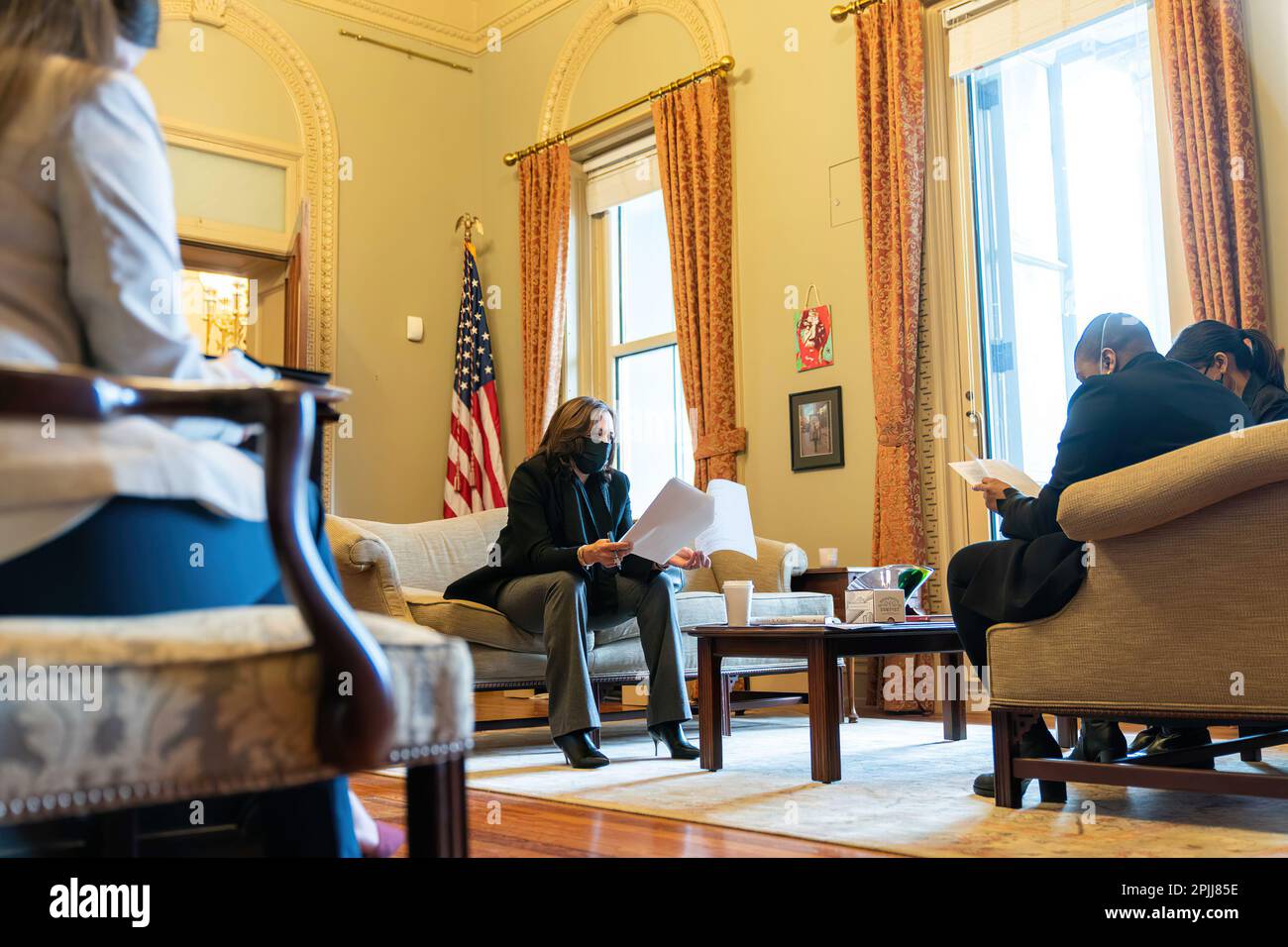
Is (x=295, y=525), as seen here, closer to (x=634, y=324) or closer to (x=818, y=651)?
(x=818, y=651)

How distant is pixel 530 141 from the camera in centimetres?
726

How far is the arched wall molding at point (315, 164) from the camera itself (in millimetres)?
6816

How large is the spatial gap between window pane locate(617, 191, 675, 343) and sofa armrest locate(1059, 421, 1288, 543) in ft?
14.4

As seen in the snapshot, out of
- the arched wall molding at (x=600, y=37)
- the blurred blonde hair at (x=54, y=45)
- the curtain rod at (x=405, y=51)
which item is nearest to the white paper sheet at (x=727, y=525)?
the blurred blonde hair at (x=54, y=45)

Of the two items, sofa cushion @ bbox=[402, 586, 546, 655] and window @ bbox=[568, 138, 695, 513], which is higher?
window @ bbox=[568, 138, 695, 513]

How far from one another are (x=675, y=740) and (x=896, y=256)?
2.64m

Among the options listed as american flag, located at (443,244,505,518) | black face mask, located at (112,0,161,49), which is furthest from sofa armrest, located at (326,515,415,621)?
american flag, located at (443,244,505,518)

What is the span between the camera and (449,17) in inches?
301

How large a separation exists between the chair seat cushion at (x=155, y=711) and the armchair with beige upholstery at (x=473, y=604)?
2521mm

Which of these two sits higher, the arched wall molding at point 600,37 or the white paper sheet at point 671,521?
the arched wall molding at point 600,37

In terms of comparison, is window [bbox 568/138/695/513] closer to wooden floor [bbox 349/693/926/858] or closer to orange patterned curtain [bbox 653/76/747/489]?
orange patterned curtain [bbox 653/76/747/489]

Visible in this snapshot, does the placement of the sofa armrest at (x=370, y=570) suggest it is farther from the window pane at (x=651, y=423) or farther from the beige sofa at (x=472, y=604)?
the window pane at (x=651, y=423)

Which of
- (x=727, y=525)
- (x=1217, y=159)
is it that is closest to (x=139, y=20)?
(x=727, y=525)

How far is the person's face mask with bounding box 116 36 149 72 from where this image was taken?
1.20m
